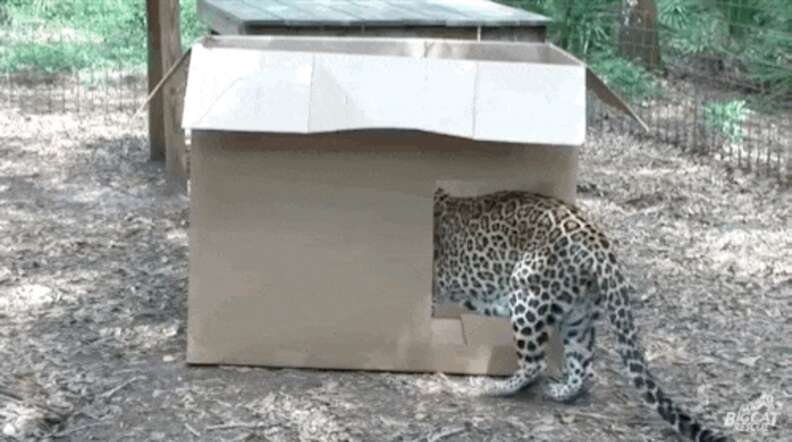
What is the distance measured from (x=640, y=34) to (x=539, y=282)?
6788mm

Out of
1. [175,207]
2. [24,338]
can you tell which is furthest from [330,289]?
[175,207]

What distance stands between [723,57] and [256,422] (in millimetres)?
6625

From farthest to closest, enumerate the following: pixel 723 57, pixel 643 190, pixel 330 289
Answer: pixel 723 57 < pixel 643 190 < pixel 330 289

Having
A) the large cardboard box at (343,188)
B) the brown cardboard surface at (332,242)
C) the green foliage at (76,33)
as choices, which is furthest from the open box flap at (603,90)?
the green foliage at (76,33)

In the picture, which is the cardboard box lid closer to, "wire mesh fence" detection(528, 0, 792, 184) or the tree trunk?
"wire mesh fence" detection(528, 0, 792, 184)

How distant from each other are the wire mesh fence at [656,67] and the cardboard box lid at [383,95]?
423 cm

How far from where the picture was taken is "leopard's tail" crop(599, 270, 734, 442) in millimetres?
4352

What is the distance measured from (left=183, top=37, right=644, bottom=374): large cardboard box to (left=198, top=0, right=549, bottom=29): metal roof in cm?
188

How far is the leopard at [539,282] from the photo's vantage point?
183 inches

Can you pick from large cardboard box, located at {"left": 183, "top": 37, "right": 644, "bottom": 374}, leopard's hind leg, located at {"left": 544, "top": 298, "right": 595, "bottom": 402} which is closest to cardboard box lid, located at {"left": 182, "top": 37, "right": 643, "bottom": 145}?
large cardboard box, located at {"left": 183, "top": 37, "right": 644, "bottom": 374}

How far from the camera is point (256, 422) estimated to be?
4672 mm

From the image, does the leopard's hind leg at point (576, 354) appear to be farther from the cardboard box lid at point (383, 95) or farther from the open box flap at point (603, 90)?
the open box flap at point (603, 90)

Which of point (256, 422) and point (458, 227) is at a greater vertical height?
point (458, 227)

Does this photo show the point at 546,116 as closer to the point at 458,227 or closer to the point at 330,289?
the point at 458,227
